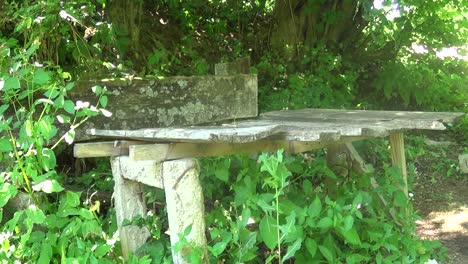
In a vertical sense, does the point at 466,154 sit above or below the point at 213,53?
below

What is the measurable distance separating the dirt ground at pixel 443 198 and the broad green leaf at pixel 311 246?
1.93 metres

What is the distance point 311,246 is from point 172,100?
1.17 m

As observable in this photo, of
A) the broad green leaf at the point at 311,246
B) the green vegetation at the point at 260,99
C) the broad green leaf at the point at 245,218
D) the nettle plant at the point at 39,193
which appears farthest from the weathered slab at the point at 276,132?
the broad green leaf at the point at 311,246

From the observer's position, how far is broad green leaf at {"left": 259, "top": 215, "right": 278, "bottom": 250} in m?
2.53

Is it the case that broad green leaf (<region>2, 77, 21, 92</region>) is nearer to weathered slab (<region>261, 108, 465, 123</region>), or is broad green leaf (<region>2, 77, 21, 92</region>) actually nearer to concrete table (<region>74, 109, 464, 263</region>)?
concrete table (<region>74, 109, 464, 263</region>)

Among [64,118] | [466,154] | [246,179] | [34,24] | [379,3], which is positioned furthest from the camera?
[466,154]

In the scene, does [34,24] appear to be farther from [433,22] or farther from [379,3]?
[433,22]

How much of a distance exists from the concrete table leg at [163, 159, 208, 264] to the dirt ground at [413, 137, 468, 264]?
2589 millimetres

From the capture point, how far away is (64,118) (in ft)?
8.64

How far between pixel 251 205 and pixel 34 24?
1.71 m

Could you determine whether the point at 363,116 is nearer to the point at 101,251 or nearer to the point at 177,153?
the point at 177,153

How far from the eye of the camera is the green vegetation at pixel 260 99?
2.59 metres

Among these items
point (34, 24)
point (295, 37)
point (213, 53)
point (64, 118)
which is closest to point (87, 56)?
point (34, 24)

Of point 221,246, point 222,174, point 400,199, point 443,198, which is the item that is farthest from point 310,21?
point 221,246
